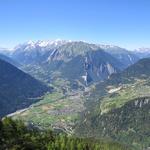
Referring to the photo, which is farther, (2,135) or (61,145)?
(61,145)

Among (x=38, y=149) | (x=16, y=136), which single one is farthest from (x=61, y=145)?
(x=16, y=136)

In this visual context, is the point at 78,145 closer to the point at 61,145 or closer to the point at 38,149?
the point at 61,145

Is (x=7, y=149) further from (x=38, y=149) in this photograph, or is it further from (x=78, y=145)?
(x=78, y=145)

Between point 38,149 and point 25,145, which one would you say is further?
point 38,149

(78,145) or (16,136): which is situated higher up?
(16,136)

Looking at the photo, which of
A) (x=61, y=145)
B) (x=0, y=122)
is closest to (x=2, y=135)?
(x=0, y=122)

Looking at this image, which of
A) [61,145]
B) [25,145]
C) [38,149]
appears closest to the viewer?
[25,145]

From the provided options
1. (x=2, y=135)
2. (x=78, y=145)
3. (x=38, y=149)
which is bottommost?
(x=78, y=145)

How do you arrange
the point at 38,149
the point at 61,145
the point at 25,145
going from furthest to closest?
the point at 61,145 → the point at 38,149 → the point at 25,145

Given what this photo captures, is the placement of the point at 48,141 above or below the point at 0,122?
below
